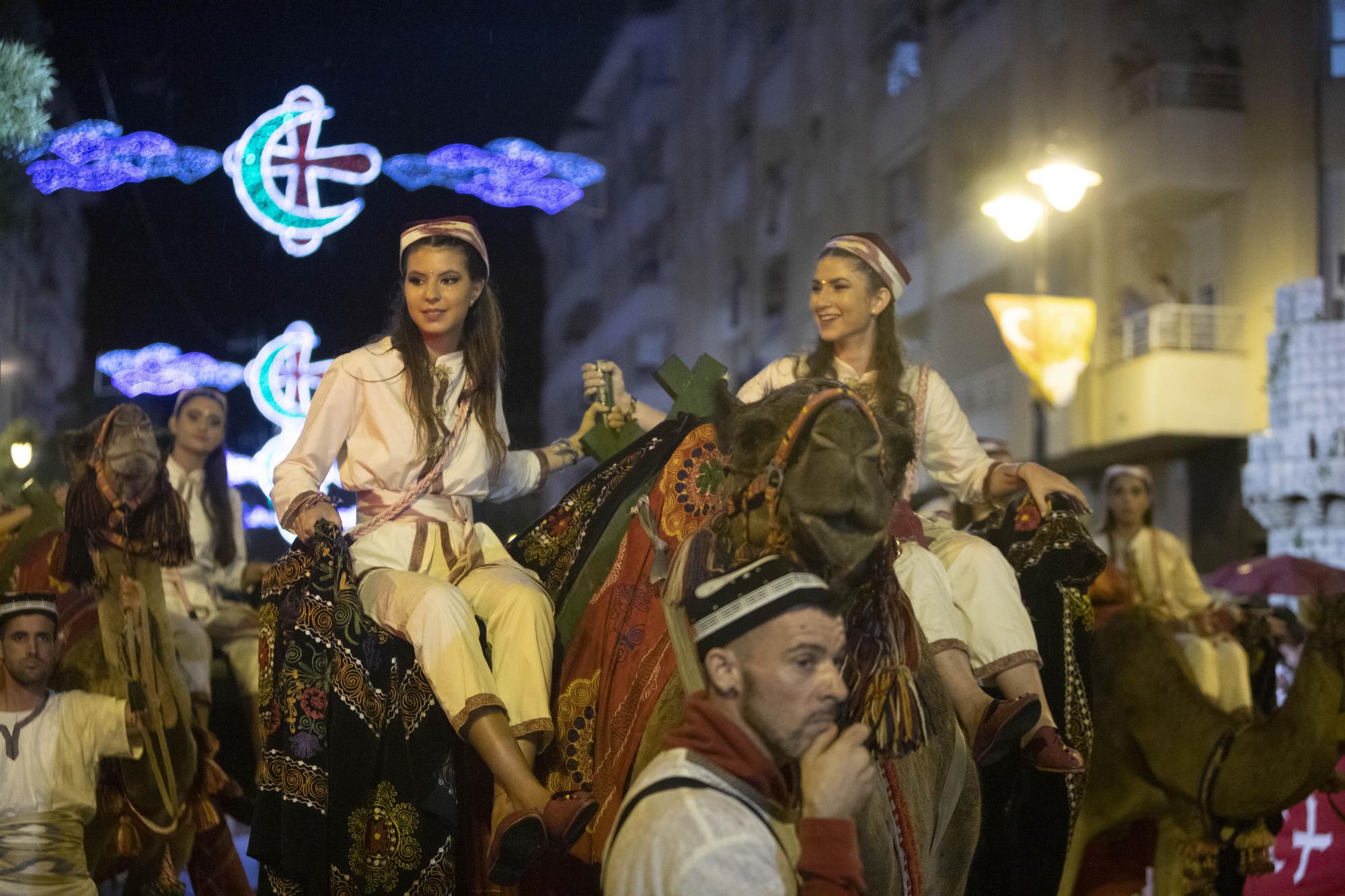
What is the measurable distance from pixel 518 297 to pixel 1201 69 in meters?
8.33

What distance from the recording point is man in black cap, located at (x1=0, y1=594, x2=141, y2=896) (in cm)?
496

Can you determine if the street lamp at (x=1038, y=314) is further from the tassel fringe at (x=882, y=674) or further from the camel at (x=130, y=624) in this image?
the tassel fringe at (x=882, y=674)

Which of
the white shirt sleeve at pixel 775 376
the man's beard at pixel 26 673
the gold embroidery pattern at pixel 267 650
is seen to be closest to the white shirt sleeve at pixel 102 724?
the man's beard at pixel 26 673

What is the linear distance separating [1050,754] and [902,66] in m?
14.8

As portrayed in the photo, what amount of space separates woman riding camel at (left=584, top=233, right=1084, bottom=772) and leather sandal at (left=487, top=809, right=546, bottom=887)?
119 centimetres

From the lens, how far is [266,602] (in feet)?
13.6

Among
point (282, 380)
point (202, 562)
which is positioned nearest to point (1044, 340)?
point (282, 380)

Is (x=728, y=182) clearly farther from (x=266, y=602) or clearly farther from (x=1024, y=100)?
(x=266, y=602)

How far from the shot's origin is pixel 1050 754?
4.15 metres

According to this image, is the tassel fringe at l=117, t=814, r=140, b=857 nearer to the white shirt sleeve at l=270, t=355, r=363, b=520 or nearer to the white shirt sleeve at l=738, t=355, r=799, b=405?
the white shirt sleeve at l=270, t=355, r=363, b=520

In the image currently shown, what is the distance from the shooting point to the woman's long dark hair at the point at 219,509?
267 inches

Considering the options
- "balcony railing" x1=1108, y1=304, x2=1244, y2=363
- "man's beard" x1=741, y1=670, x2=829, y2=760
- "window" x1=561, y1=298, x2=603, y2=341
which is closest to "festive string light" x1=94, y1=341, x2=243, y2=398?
"window" x1=561, y1=298, x2=603, y2=341

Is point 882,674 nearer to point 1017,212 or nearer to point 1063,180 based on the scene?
point 1063,180

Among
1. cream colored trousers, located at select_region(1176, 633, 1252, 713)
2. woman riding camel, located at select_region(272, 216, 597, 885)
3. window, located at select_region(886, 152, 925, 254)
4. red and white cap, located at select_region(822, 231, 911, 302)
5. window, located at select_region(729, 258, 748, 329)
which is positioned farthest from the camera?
window, located at select_region(886, 152, 925, 254)
